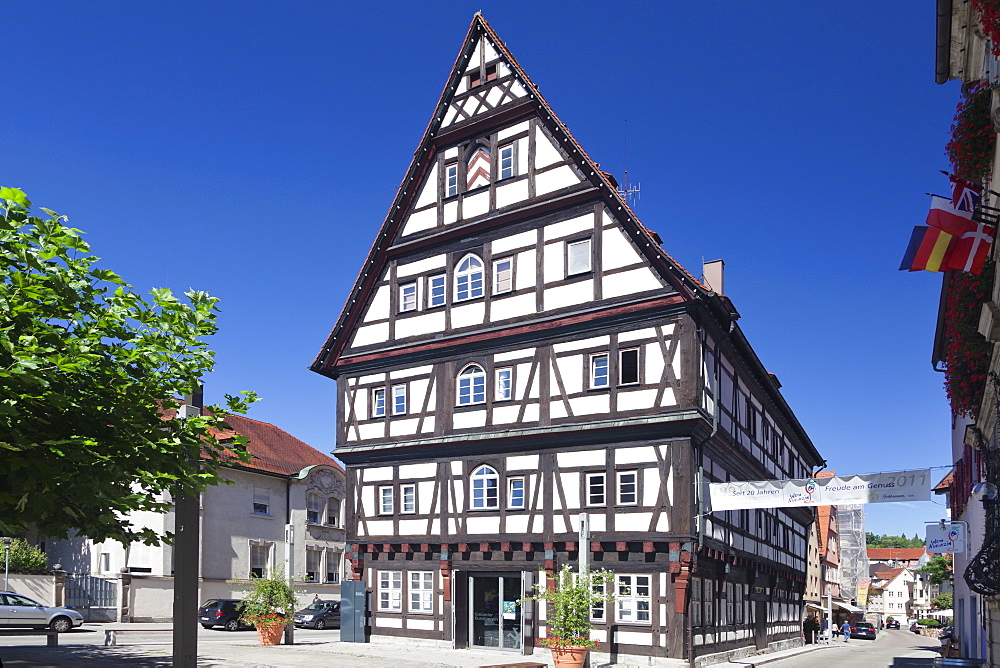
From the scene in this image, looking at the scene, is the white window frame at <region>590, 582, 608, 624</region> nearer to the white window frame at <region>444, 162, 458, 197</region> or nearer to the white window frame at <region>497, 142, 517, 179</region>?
the white window frame at <region>497, 142, 517, 179</region>

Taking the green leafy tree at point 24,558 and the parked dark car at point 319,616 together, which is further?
the parked dark car at point 319,616

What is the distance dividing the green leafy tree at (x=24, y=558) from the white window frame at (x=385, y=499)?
56.1 ft

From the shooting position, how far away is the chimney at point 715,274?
33.0m

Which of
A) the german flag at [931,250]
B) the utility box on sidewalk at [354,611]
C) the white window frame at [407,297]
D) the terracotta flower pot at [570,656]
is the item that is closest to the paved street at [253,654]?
the utility box on sidewalk at [354,611]

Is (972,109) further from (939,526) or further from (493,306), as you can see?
(493,306)

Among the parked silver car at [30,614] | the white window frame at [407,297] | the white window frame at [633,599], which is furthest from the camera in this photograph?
the parked silver car at [30,614]

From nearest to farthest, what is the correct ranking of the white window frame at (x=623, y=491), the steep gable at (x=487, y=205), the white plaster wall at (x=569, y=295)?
the white window frame at (x=623, y=491) → the steep gable at (x=487, y=205) → the white plaster wall at (x=569, y=295)

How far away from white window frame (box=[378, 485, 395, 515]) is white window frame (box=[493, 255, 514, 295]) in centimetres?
752

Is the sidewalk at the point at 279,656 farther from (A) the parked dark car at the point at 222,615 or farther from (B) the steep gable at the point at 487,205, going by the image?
(B) the steep gable at the point at 487,205

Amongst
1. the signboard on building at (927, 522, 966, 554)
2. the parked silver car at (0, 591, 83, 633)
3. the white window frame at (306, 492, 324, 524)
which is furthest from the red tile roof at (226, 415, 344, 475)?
the signboard on building at (927, 522, 966, 554)

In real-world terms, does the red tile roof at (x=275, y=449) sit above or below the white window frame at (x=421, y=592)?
above

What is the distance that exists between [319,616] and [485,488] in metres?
16.1

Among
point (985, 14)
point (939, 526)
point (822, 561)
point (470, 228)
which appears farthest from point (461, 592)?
point (822, 561)

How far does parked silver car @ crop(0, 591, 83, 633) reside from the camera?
32219mm
